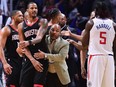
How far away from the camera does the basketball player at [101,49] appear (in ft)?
23.5

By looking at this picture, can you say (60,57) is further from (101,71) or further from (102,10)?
(102,10)

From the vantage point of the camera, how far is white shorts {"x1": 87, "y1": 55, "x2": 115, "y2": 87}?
7172 millimetres

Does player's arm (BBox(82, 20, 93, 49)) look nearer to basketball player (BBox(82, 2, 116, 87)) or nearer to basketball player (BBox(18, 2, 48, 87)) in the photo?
basketball player (BBox(82, 2, 116, 87))

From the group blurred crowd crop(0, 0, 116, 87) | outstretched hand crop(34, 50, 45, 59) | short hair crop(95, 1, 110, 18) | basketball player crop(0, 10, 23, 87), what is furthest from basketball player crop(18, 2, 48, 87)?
blurred crowd crop(0, 0, 116, 87)

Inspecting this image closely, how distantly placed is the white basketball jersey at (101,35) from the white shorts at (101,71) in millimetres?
110

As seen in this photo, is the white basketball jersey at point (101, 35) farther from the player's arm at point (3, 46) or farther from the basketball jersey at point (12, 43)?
the basketball jersey at point (12, 43)

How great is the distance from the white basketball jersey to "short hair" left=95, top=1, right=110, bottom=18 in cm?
8

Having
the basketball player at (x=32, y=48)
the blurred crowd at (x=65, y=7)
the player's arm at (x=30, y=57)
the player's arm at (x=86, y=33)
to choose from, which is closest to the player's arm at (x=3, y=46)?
the basketball player at (x=32, y=48)

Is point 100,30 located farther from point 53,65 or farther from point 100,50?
point 53,65

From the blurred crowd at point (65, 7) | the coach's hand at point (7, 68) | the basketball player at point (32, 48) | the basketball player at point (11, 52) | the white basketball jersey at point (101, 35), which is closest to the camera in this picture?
the white basketball jersey at point (101, 35)

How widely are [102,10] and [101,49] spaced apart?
0.61 m

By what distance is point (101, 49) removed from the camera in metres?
7.20

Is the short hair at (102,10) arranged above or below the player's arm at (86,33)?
above

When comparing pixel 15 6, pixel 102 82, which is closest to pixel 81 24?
pixel 15 6
